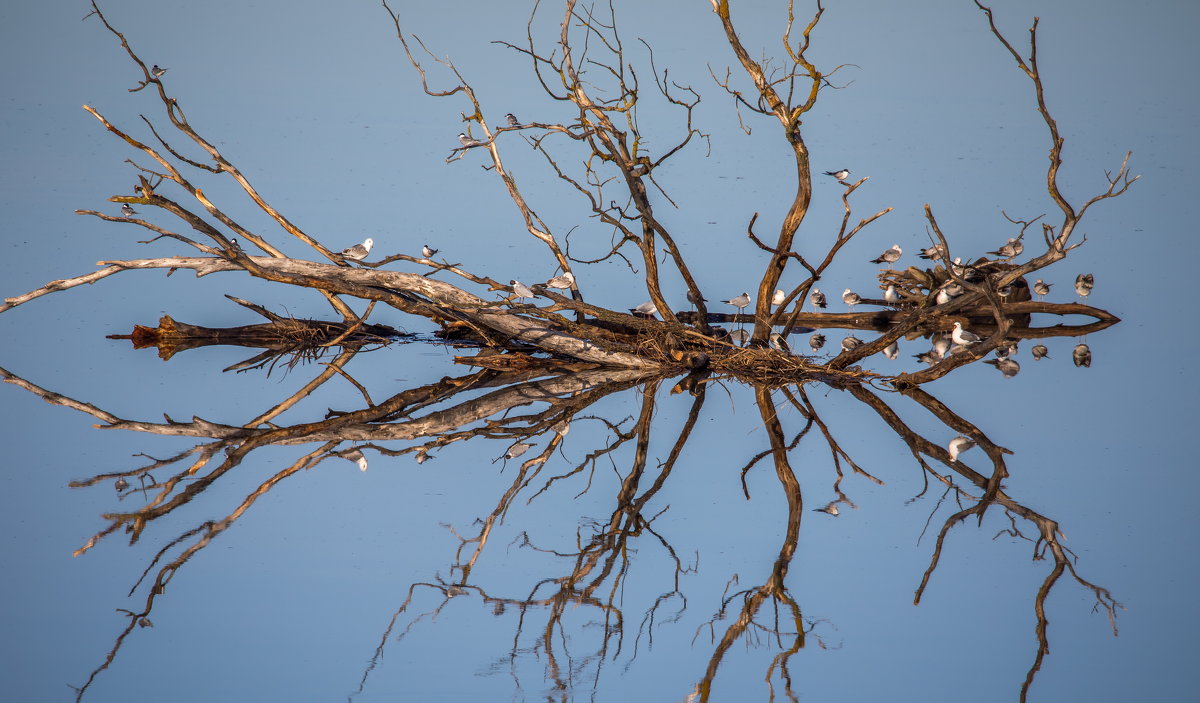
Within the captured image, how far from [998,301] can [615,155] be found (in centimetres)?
184

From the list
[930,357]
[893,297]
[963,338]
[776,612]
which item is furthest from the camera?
[893,297]

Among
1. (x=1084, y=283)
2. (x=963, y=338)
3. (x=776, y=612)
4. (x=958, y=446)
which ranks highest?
(x=1084, y=283)

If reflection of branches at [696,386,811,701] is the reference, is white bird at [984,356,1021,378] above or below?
above

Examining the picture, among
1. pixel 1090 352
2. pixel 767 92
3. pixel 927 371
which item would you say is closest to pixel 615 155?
pixel 767 92

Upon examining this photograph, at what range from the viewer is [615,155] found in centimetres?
454

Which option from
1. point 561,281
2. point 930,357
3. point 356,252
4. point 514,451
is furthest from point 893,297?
point 356,252

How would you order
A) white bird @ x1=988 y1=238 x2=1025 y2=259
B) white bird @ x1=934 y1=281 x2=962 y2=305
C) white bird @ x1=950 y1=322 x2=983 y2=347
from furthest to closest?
white bird @ x1=988 y1=238 x2=1025 y2=259, white bird @ x1=934 y1=281 x2=962 y2=305, white bird @ x1=950 y1=322 x2=983 y2=347

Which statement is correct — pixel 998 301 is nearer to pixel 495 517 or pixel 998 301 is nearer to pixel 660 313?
pixel 660 313

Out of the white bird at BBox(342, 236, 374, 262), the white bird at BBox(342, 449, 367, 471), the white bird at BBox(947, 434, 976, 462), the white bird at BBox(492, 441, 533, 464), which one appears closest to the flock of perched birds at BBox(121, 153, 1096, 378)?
the white bird at BBox(342, 236, 374, 262)

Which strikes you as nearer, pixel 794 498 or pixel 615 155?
pixel 794 498

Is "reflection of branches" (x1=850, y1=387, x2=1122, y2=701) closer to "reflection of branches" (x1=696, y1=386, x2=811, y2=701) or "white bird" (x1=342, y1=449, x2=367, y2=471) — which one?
"reflection of branches" (x1=696, y1=386, x2=811, y2=701)

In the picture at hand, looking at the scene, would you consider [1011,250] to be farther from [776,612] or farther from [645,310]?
[776,612]

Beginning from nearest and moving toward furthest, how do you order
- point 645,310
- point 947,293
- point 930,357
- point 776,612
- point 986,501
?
point 776,612, point 986,501, point 947,293, point 645,310, point 930,357

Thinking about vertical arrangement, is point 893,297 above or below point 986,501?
above
